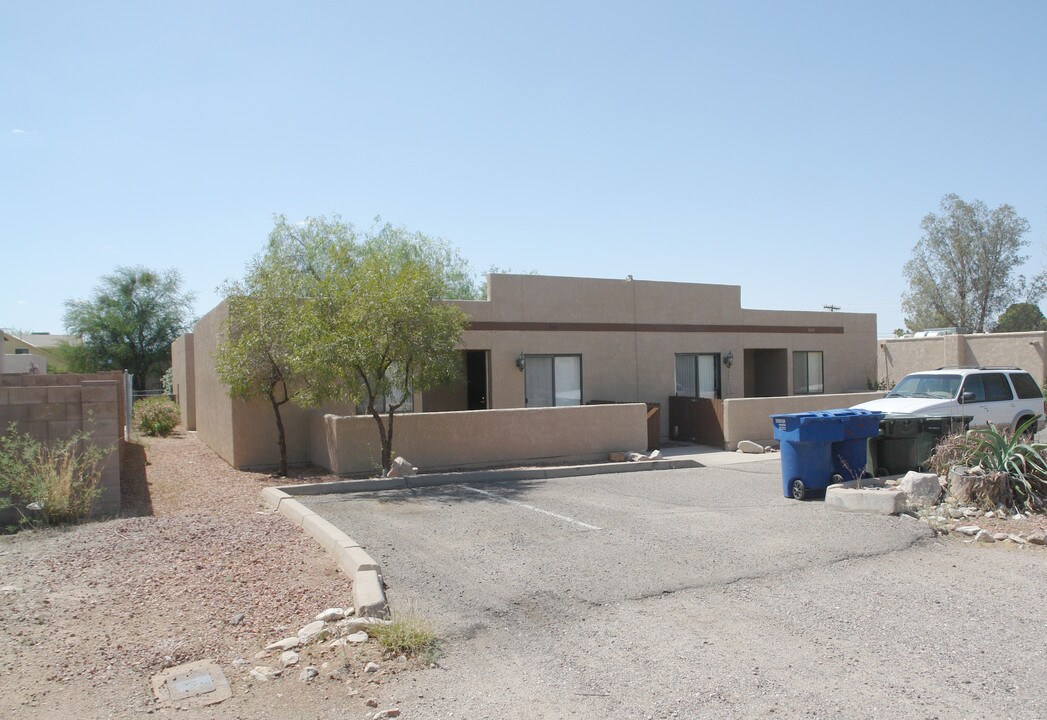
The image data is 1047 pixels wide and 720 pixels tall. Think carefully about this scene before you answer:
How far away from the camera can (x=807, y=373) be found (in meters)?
24.5

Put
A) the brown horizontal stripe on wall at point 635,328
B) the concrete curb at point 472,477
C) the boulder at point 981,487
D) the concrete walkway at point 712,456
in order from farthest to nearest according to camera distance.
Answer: the brown horizontal stripe on wall at point 635,328 → the concrete walkway at point 712,456 → the concrete curb at point 472,477 → the boulder at point 981,487

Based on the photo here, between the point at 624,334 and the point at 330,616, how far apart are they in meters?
15.0

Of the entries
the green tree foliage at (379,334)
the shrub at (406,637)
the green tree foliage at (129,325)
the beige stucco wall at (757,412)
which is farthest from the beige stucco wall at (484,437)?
the green tree foliage at (129,325)

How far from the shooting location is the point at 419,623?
19.7 ft

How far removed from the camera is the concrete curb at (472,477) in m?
12.6

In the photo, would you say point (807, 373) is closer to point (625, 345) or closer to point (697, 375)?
point (697, 375)

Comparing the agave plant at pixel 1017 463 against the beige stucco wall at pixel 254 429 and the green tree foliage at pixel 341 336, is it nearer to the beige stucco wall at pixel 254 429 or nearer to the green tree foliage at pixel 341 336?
the green tree foliage at pixel 341 336

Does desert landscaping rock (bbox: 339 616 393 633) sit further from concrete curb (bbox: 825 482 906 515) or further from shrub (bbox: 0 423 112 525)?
concrete curb (bbox: 825 482 906 515)

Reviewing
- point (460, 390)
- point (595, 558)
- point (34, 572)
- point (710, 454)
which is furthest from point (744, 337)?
point (34, 572)

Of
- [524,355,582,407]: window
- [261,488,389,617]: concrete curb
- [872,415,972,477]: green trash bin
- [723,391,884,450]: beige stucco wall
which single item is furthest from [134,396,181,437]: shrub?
[872,415,972,477]: green trash bin

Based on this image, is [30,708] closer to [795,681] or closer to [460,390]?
[795,681]

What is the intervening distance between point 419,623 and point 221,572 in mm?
2479

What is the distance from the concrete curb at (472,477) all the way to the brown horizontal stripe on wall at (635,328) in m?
4.52

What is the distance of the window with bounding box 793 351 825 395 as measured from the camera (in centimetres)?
2420
